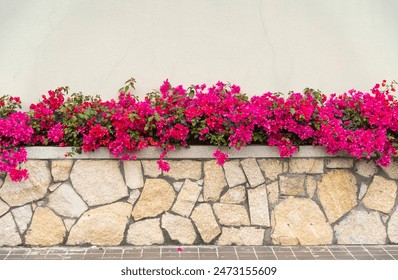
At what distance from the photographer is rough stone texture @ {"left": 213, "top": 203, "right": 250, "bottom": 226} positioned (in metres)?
4.79

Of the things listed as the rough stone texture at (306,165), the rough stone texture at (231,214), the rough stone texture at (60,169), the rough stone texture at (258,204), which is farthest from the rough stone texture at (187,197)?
the rough stone texture at (60,169)

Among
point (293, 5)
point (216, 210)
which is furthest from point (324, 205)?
point (293, 5)

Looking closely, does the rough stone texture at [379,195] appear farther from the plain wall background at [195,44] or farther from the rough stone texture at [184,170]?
the rough stone texture at [184,170]

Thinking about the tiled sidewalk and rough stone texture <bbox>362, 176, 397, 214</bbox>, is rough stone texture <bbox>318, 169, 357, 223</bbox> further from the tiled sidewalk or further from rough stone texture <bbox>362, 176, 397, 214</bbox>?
the tiled sidewalk

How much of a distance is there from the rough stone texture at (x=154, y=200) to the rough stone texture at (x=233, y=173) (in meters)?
0.49

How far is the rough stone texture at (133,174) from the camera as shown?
473 cm

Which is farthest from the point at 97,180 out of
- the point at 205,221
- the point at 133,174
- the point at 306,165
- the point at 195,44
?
the point at 306,165

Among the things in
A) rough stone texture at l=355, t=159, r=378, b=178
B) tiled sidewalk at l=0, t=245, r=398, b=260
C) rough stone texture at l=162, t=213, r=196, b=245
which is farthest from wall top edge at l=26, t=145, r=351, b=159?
tiled sidewalk at l=0, t=245, r=398, b=260

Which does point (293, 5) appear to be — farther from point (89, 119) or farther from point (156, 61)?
point (89, 119)

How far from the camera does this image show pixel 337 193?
4.84 meters

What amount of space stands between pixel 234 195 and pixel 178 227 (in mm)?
555

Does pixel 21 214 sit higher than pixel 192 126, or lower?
lower

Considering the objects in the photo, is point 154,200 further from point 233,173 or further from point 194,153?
point 233,173

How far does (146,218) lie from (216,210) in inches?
23.8
